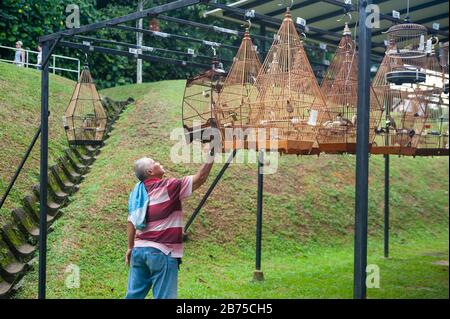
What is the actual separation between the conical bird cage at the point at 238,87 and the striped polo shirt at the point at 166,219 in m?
1.28

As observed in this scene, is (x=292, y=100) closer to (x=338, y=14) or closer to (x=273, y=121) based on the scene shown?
(x=273, y=121)

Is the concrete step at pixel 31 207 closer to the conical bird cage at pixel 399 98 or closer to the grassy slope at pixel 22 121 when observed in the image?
the grassy slope at pixel 22 121

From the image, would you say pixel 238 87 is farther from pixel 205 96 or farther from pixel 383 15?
pixel 383 15

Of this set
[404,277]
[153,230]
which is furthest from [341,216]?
[153,230]

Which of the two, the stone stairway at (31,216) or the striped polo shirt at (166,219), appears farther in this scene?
the stone stairway at (31,216)

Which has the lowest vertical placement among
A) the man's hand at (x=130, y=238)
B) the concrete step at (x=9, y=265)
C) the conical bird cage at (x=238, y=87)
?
the concrete step at (x=9, y=265)

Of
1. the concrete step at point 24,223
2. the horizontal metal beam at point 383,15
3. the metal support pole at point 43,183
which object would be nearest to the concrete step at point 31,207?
the concrete step at point 24,223

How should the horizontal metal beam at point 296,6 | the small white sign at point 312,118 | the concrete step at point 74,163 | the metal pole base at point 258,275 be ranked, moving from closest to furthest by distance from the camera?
the small white sign at point 312,118 → the horizontal metal beam at point 296,6 → the metal pole base at point 258,275 → the concrete step at point 74,163

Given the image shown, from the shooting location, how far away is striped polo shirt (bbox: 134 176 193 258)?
15.2 ft

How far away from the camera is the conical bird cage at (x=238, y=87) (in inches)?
237

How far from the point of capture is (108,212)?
9.84 m

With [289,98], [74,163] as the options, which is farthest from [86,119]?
[289,98]

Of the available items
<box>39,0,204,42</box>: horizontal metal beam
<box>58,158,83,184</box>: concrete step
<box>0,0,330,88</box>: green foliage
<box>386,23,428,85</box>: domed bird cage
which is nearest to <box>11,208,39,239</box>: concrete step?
<box>58,158,83,184</box>: concrete step
